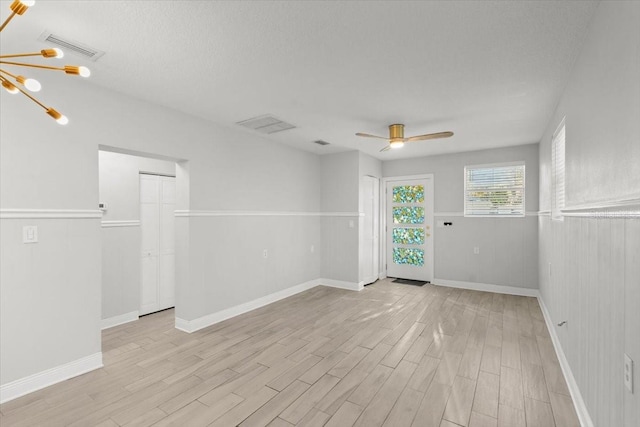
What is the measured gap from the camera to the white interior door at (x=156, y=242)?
4359 mm

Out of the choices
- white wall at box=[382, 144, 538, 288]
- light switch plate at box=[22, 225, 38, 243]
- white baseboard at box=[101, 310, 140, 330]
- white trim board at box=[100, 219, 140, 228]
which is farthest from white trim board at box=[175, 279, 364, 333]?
white wall at box=[382, 144, 538, 288]

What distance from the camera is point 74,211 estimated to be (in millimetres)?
2729

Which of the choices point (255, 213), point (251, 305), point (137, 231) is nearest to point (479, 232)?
point (255, 213)

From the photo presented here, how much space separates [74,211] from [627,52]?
3.92 meters

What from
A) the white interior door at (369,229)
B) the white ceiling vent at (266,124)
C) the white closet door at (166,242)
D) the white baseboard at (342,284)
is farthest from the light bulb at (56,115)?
the white baseboard at (342,284)

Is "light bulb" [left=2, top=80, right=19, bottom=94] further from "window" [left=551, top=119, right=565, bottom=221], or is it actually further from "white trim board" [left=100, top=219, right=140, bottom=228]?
"window" [left=551, top=119, right=565, bottom=221]

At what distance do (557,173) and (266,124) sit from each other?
351 cm

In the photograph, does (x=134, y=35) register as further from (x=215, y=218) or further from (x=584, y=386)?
(x=584, y=386)

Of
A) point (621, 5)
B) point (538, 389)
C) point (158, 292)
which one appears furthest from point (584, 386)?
point (158, 292)

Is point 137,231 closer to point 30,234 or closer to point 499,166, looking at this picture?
point 30,234

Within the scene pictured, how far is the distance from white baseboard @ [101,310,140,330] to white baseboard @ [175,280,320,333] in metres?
0.77

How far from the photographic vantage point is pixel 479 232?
5.61 meters

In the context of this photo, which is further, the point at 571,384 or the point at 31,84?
the point at 571,384

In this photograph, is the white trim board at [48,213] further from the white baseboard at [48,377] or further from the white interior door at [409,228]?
the white interior door at [409,228]
